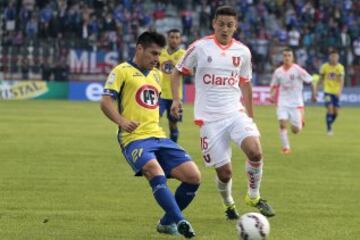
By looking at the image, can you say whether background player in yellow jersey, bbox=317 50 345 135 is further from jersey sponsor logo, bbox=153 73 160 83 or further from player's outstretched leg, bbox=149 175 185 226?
player's outstretched leg, bbox=149 175 185 226

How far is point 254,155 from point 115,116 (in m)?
2.08

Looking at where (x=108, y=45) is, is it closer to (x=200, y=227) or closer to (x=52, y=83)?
(x=52, y=83)

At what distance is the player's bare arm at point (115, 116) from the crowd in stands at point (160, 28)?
33.5 metres

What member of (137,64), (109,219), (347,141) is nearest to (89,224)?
(109,219)

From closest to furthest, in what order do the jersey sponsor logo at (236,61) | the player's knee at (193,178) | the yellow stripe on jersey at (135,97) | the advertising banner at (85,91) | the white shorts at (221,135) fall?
the yellow stripe on jersey at (135,97)
the player's knee at (193,178)
the white shorts at (221,135)
the jersey sponsor logo at (236,61)
the advertising banner at (85,91)

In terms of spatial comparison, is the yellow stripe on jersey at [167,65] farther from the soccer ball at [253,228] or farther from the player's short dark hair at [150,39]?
the soccer ball at [253,228]

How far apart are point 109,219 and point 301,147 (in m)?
11.5

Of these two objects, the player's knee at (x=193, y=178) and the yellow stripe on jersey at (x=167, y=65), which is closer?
the player's knee at (x=193, y=178)

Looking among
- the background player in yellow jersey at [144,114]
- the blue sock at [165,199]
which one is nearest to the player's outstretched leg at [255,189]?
the background player in yellow jersey at [144,114]

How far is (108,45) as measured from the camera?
142 feet

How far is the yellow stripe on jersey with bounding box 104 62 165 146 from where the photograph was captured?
30.8 feet

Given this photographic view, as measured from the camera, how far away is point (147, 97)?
374 inches

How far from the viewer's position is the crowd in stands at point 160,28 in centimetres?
4266

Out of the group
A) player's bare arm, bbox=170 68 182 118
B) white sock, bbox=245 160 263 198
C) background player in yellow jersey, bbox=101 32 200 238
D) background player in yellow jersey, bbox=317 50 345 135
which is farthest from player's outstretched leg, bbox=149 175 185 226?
background player in yellow jersey, bbox=317 50 345 135
